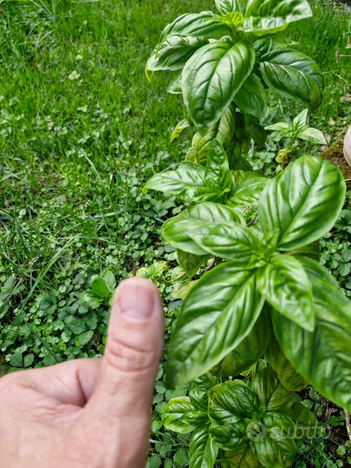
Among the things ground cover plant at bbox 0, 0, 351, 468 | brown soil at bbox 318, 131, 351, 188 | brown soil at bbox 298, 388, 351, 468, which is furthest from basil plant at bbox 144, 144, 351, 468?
brown soil at bbox 318, 131, 351, 188

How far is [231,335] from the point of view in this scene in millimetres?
888

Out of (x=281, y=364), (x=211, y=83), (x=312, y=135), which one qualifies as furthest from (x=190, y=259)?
(x=312, y=135)

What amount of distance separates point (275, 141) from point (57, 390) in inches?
103

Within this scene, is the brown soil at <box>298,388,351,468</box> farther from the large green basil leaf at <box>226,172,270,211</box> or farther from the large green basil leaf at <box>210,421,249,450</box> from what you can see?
the large green basil leaf at <box>226,172,270,211</box>

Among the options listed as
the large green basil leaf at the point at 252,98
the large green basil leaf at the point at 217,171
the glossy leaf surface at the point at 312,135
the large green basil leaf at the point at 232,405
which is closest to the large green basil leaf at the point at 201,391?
the large green basil leaf at the point at 232,405

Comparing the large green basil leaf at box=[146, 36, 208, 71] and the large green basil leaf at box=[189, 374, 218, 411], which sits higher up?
the large green basil leaf at box=[146, 36, 208, 71]

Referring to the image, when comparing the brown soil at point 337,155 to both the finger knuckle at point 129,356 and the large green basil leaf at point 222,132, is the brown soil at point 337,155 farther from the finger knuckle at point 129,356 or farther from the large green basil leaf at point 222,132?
the finger knuckle at point 129,356

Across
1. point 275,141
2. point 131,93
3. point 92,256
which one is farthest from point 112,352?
point 131,93

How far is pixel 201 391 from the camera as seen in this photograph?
1548mm

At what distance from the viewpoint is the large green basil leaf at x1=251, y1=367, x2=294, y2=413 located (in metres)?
1.34

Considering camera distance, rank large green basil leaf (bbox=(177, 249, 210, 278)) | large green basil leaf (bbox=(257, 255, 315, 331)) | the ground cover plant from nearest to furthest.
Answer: large green basil leaf (bbox=(257, 255, 315, 331)) < large green basil leaf (bbox=(177, 249, 210, 278)) < the ground cover plant

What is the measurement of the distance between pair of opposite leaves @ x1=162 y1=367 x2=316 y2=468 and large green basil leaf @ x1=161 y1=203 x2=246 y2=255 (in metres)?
0.64

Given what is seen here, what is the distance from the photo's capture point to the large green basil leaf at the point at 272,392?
52.9 inches

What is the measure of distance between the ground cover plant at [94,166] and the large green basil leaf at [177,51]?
65cm
